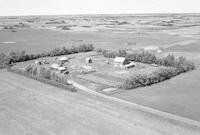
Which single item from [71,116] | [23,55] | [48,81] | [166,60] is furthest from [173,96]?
[23,55]

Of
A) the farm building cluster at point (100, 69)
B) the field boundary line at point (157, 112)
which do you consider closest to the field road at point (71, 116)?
the field boundary line at point (157, 112)

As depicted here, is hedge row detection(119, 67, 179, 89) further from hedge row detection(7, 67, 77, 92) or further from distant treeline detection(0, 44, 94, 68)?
distant treeline detection(0, 44, 94, 68)

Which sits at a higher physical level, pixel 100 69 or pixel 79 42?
pixel 100 69

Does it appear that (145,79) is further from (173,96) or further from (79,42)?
(79,42)

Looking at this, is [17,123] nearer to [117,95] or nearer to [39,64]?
[117,95]

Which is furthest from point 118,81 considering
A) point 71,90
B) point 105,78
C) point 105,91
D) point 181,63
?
point 181,63

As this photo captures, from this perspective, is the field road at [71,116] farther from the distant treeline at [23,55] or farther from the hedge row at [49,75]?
the distant treeline at [23,55]

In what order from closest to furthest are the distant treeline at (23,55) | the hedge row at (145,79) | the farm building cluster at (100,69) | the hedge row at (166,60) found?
1. the hedge row at (145,79)
2. the farm building cluster at (100,69)
3. the hedge row at (166,60)
4. the distant treeline at (23,55)

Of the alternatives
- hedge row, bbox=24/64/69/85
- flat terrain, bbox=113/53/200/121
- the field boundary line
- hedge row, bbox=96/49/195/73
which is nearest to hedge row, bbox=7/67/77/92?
hedge row, bbox=24/64/69/85
